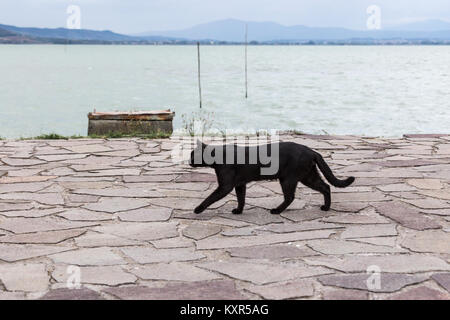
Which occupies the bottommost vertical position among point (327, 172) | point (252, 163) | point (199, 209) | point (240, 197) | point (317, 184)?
point (199, 209)

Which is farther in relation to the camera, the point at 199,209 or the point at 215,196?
the point at 199,209

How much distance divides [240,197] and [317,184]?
76 centimetres

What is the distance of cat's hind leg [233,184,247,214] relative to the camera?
5.62 meters

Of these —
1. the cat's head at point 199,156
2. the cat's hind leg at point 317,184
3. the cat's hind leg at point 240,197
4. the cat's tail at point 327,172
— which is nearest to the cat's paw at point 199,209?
the cat's hind leg at point 240,197

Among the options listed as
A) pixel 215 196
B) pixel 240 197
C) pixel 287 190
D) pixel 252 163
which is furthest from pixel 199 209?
pixel 287 190

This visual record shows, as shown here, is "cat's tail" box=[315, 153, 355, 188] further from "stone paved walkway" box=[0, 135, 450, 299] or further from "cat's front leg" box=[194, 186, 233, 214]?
"cat's front leg" box=[194, 186, 233, 214]

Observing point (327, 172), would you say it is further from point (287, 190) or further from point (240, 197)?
point (240, 197)

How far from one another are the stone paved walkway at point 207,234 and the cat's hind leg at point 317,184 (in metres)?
0.11

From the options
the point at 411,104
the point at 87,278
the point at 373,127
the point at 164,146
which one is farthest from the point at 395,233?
the point at 411,104

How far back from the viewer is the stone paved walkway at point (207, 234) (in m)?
4.00

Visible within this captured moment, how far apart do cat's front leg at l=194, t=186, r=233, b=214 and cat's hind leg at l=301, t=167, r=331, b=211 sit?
0.78 metres

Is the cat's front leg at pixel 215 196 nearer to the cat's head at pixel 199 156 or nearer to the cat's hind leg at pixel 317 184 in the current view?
the cat's head at pixel 199 156

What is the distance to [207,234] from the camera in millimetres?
5133

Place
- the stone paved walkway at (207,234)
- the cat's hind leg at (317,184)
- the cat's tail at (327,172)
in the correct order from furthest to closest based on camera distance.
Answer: the cat's hind leg at (317,184), the cat's tail at (327,172), the stone paved walkway at (207,234)
